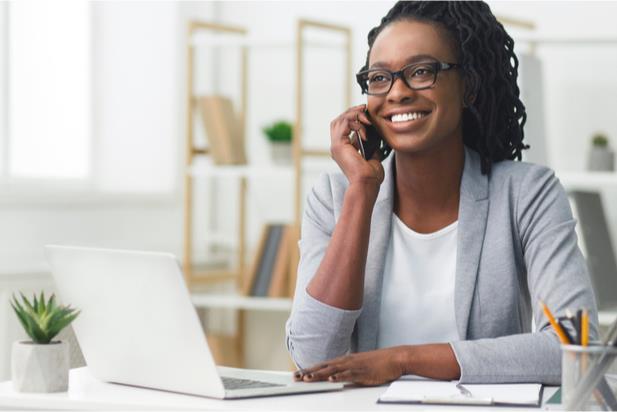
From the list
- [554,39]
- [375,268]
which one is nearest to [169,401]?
[375,268]

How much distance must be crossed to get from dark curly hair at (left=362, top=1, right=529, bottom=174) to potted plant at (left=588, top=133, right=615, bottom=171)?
1370 millimetres

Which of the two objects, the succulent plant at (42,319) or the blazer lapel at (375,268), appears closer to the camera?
the succulent plant at (42,319)

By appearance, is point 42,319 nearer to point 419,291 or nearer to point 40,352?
point 40,352

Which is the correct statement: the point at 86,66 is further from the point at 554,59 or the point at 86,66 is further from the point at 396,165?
the point at 396,165

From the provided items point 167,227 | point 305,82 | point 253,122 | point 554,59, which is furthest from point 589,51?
point 167,227

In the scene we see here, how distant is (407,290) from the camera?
1843mm

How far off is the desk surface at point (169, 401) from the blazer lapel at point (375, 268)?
0.30 meters

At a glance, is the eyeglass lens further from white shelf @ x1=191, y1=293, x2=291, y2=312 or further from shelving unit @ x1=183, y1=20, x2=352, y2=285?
white shelf @ x1=191, y1=293, x2=291, y2=312

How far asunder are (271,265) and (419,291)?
6.53 ft

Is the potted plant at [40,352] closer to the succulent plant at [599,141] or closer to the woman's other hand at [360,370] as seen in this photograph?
the woman's other hand at [360,370]

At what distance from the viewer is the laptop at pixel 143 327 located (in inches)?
54.7

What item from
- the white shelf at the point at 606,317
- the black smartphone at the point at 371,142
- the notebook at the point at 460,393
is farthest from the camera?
the white shelf at the point at 606,317

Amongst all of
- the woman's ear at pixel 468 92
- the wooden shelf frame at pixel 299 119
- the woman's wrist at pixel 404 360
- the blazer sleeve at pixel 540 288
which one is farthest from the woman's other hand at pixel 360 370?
the wooden shelf frame at pixel 299 119

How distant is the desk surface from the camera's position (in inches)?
54.2
